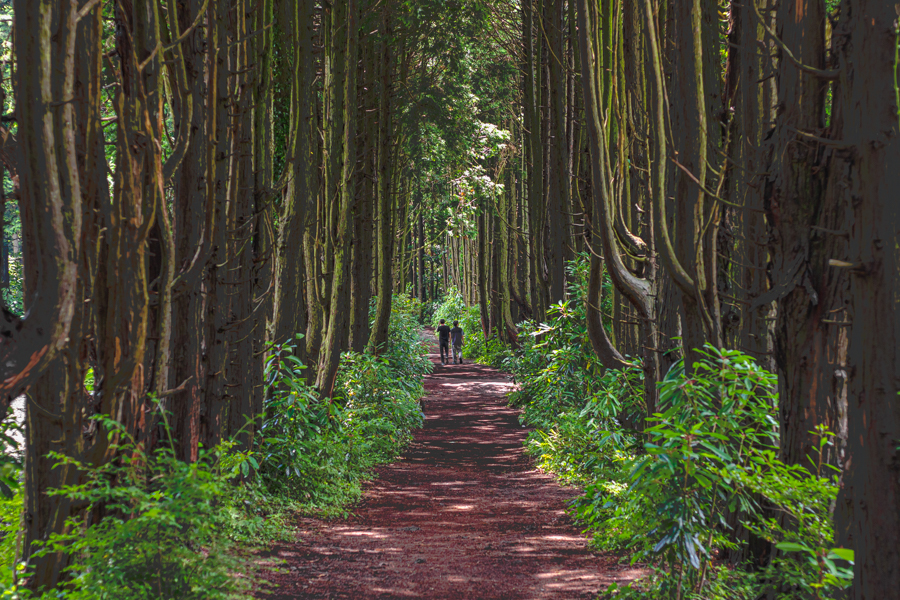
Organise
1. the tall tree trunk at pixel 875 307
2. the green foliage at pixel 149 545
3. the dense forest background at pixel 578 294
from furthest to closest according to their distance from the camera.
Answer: the green foliage at pixel 149 545 → the dense forest background at pixel 578 294 → the tall tree trunk at pixel 875 307

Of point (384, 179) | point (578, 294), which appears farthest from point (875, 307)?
point (384, 179)

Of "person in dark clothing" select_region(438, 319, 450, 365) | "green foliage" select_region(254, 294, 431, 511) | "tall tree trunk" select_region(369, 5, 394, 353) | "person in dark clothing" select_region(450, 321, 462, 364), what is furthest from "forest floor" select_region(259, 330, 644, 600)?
"person in dark clothing" select_region(450, 321, 462, 364)

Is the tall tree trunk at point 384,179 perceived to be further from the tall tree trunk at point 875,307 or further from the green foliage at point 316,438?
the tall tree trunk at point 875,307

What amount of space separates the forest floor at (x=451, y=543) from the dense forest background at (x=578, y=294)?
0.47 meters

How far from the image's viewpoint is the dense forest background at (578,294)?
316cm

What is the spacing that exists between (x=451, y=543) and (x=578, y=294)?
5058 millimetres

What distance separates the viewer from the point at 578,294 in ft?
34.2

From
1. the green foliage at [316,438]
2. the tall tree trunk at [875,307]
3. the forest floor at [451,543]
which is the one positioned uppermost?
the tall tree trunk at [875,307]

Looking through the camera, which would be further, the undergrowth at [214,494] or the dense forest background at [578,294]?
the undergrowth at [214,494]

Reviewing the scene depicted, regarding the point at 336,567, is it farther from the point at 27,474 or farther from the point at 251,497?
the point at 27,474

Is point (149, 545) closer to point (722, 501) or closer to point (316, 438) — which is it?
point (722, 501)

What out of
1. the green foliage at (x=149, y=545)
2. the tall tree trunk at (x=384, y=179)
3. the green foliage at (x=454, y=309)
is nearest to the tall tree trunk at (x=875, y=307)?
the green foliage at (x=149, y=545)

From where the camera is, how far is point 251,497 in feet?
20.8

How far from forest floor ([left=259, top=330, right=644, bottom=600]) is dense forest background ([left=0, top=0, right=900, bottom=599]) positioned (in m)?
0.47
